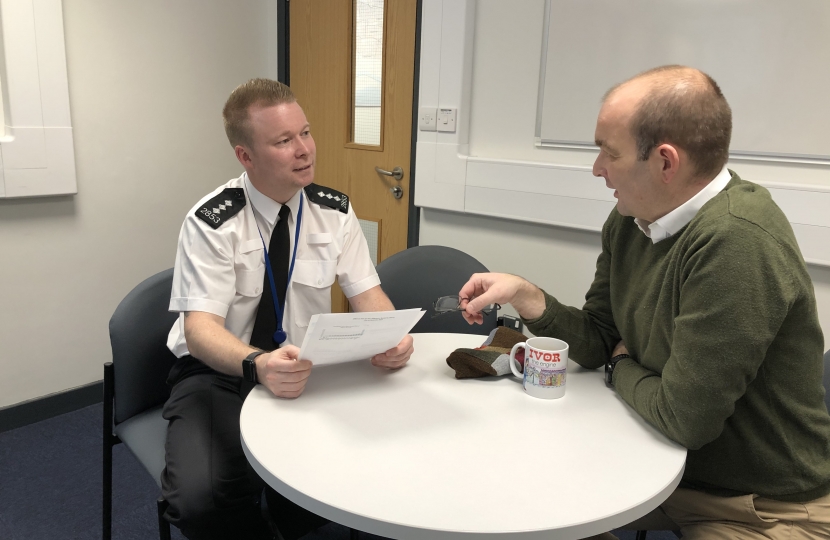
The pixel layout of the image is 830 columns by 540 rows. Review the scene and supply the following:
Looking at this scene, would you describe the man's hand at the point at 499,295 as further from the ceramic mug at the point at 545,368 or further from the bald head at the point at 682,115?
the bald head at the point at 682,115

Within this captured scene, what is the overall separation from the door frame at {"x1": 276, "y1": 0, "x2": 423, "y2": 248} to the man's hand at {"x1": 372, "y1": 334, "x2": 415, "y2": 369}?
5.69ft

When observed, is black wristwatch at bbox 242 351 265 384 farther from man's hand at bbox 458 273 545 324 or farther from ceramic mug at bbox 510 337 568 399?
ceramic mug at bbox 510 337 568 399

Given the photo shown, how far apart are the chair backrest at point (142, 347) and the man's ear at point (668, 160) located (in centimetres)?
139

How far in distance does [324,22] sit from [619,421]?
2.87 metres

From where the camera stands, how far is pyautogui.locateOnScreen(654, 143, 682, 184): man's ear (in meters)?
1.18

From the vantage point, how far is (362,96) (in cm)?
333

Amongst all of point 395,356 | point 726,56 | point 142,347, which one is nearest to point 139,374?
point 142,347

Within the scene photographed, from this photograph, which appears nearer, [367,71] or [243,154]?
[243,154]

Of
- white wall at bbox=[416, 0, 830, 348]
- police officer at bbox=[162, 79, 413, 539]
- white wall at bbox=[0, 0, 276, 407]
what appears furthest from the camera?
white wall at bbox=[0, 0, 276, 407]

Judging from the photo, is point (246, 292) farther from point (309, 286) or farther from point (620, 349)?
point (620, 349)

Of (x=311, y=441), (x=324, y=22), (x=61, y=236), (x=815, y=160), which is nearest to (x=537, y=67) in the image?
(x=815, y=160)

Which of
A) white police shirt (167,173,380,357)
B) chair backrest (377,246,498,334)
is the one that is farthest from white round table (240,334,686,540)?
chair backrest (377,246,498,334)

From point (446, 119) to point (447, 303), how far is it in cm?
156

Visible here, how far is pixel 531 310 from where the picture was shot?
1.52 m
